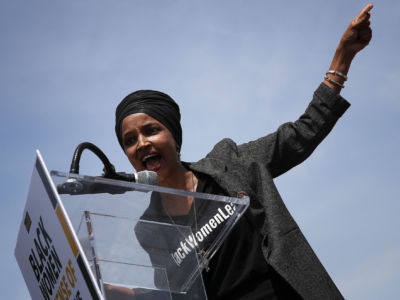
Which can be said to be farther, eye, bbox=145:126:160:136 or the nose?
eye, bbox=145:126:160:136

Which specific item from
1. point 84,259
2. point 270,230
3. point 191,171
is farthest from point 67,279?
point 191,171

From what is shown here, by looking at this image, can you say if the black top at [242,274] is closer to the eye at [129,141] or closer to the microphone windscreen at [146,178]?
the microphone windscreen at [146,178]

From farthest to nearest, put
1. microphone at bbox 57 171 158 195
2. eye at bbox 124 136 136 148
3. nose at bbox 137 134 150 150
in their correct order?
1. eye at bbox 124 136 136 148
2. nose at bbox 137 134 150 150
3. microphone at bbox 57 171 158 195

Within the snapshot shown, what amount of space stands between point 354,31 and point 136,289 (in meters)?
2.12

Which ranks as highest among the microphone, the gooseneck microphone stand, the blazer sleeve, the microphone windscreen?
the blazer sleeve

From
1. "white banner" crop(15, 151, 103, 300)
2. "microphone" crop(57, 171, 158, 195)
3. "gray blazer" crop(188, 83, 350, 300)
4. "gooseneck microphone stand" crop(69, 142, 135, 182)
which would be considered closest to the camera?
"white banner" crop(15, 151, 103, 300)

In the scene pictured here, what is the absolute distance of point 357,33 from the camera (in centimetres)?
325

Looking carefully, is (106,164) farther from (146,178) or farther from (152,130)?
(152,130)

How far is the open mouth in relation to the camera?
3203 mm

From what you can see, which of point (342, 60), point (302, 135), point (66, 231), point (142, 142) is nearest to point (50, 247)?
point (66, 231)

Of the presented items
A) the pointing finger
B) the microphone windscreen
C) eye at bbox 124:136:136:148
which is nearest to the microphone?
the microphone windscreen

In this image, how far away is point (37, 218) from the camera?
1892mm

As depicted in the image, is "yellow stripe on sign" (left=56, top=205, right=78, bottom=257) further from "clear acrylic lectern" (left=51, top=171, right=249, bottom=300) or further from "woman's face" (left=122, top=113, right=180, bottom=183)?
"woman's face" (left=122, top=113, right=180, bottom=183)

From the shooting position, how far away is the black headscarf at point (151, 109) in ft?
11.1
